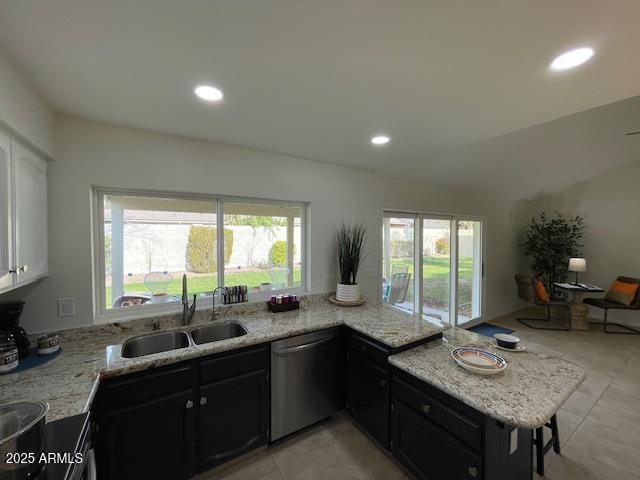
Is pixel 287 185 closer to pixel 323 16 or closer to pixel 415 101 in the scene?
pixel 415 101

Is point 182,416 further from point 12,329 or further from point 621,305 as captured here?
point 621,305

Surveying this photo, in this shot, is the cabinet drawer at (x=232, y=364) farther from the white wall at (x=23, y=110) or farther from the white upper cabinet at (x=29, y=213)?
the white wall at (x=23, y=110)

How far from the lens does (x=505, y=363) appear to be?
1.53m

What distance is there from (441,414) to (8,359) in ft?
7.81

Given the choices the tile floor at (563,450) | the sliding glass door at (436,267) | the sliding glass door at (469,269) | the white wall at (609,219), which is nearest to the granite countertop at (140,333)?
the tile floor at (563,450)

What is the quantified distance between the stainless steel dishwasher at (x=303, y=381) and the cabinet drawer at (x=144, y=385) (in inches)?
23.5

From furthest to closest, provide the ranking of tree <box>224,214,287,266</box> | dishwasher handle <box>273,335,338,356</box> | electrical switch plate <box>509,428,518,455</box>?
tree <box>224,214,287,266</box> < dishwasher handle <box>273,335,338,356</box> < electrical switch plate <box>509,428,518,455</box>

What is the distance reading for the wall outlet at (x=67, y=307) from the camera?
69.6 inches

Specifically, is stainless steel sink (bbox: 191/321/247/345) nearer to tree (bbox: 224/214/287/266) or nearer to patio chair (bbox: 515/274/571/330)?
tree (bbox: 224/214/287/266)

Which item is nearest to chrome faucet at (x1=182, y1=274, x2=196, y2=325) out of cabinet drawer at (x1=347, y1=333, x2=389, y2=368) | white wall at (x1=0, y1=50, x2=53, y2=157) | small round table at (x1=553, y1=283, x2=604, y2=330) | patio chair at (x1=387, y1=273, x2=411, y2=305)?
white wall at (x1=0, y1=50, x2=53, y2=157)

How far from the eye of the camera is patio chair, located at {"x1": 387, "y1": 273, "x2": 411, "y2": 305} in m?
3.77

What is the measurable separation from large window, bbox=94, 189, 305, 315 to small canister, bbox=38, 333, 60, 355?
15.2 inches

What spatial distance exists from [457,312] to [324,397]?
3.23 meters

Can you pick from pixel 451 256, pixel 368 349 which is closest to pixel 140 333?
pixel 368 349
